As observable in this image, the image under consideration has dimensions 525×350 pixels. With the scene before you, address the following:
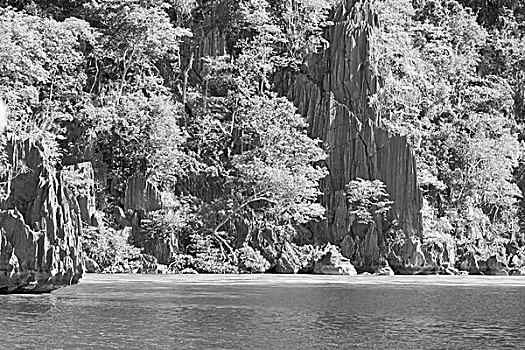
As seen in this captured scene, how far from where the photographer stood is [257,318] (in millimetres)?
22562

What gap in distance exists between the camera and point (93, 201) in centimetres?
5075

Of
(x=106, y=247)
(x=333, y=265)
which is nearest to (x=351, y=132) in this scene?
(x=333, y=265)

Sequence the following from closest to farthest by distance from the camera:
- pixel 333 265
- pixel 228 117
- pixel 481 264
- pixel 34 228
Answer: pixel 34 228 → pixel 333 265 → pixel 481 264 → pixel 228 117

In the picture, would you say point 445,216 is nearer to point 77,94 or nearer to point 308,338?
point 77,94

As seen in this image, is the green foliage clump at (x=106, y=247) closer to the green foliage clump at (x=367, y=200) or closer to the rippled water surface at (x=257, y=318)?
the rippled water surface at (x=257, y=318)

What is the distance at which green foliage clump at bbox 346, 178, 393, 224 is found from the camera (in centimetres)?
5678

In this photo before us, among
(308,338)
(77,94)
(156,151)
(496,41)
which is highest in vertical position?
(496,41)

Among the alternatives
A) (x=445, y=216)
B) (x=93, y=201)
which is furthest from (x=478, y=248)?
(x=93, y=201)

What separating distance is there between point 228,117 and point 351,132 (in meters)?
8.39

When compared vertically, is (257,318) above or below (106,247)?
below

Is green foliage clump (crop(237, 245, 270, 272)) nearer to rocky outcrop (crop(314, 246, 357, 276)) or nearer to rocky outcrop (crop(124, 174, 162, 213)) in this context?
rocky outcrop (crop(314, 246, 357, 276))

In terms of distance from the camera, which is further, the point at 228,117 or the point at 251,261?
the point at 228,117

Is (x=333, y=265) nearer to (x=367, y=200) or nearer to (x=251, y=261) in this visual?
(x=251, y=261)

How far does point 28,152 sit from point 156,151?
27406 millimetres
